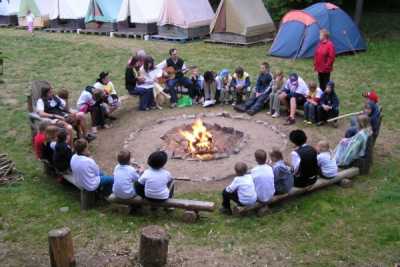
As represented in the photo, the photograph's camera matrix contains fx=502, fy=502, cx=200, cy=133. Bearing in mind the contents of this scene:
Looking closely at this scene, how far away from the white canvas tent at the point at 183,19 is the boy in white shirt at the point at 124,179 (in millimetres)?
13649

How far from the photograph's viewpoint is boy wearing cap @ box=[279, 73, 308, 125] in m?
10.2

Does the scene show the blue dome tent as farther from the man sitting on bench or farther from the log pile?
the log pile

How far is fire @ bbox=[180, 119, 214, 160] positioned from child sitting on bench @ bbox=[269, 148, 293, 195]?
6.38ft

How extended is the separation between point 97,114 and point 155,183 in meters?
3.96

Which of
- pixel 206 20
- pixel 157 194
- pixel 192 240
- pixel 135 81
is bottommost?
pixel 192 240

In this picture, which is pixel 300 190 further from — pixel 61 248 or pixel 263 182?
pixel 61 248

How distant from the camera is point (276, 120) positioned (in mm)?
10430

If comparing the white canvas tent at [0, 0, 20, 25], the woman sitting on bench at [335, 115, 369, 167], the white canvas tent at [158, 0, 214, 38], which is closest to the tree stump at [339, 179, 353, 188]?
the woman sitting on bench at [335, 115, 369, 167]

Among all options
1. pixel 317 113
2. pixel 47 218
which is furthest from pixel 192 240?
pixel 317 113

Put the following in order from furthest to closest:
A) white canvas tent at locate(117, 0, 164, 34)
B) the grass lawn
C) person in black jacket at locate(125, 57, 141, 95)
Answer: white canvas tent at locate(117, 0, 164, 34) → person in black jacket at locate(125, 57, 141, 95) → the grass lawn

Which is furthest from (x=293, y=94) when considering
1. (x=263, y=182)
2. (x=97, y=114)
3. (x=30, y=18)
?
(x=30, y=18)

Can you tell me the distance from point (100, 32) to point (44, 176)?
14.8m

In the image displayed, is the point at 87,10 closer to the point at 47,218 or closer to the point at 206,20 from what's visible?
the point at 206,20

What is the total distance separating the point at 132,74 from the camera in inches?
447
